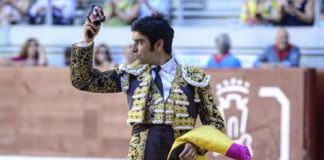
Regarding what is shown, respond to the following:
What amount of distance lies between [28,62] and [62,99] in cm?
87

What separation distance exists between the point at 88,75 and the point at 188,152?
0.59m

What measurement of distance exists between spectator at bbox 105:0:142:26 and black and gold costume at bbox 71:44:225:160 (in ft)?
18.1

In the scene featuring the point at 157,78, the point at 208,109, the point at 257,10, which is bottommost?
the point at 208,109

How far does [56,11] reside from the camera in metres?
10.5

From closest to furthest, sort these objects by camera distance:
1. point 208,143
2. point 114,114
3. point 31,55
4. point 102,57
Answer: point 208,143, point 114,114, point 102,57, point 31,55

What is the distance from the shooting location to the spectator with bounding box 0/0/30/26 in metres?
10.6

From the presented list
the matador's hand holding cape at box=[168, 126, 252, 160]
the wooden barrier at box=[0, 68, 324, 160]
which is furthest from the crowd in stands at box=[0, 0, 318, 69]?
the matador's hand holding cape at box=[168, 126, 252, 160]

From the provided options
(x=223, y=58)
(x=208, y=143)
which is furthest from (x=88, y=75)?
(x=223, y=58)

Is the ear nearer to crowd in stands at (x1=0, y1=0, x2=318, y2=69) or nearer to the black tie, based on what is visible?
the black tie

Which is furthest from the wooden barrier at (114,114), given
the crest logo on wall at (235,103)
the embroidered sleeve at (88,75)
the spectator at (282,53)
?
the embroidered sleeve at (88,75)

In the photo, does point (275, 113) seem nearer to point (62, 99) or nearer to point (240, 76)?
point (240, 76)

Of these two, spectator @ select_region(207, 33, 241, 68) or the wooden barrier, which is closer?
the wooden barrier

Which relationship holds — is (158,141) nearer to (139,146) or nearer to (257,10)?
(139,146)

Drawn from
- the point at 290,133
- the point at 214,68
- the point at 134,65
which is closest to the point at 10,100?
the point at 214,68
